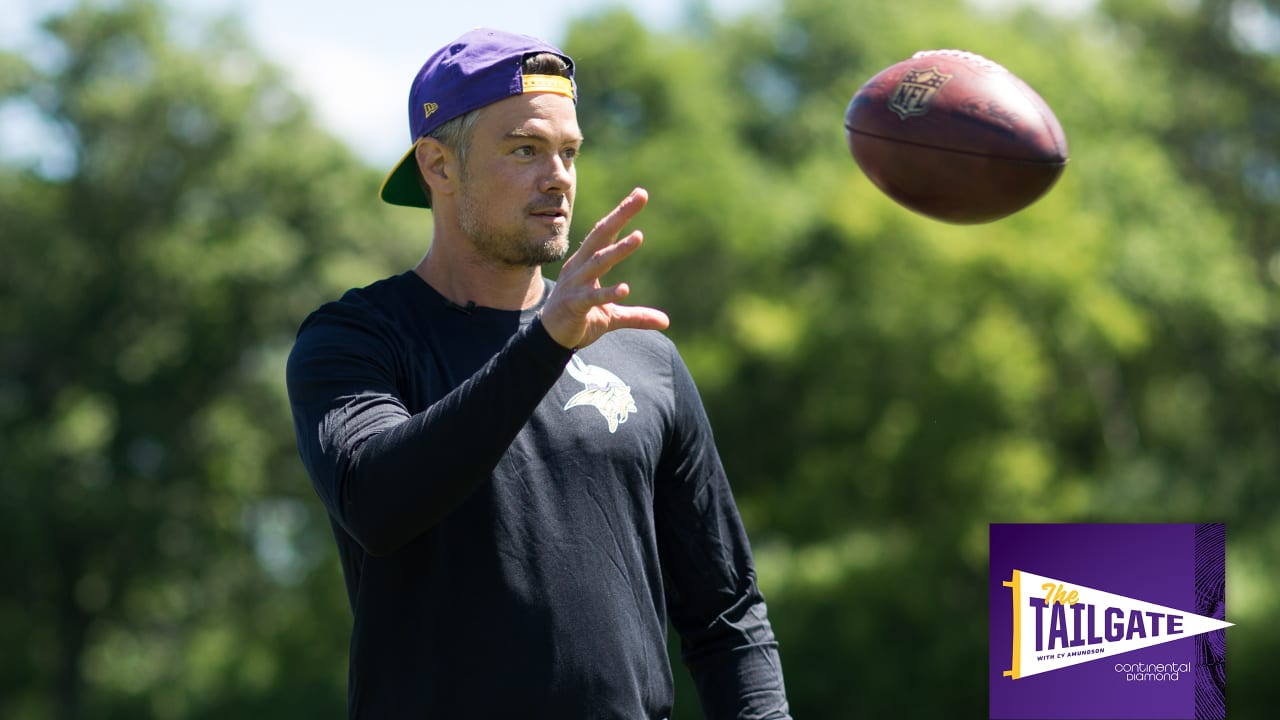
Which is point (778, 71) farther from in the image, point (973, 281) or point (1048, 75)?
point (973, 281)

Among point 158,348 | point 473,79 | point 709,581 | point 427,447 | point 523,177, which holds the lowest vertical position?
point 709,581

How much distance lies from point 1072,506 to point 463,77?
17.4 m

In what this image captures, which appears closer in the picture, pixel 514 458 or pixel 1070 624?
pixel 514 458

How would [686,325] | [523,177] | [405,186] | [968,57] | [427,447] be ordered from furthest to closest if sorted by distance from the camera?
[686,325] → [968,57] → [405,186] → [523,177] → [427,447]

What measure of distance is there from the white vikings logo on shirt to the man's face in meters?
0.23

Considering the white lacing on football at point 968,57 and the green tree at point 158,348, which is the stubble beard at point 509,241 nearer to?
the white lacing on football at point 968,57

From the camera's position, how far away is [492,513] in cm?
263

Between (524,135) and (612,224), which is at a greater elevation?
(524,135)

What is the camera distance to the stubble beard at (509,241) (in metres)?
2.82

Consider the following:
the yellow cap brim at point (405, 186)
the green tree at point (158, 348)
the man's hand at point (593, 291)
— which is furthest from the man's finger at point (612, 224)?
the green tree at point (158, 348)

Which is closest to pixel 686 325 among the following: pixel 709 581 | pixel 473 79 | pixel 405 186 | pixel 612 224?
pixel 405 186

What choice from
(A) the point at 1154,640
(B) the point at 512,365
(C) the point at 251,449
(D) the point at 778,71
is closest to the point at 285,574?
(C) the point at 251,449

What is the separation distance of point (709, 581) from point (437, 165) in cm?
102

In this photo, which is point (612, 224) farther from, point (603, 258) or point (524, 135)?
point (524, 135)
